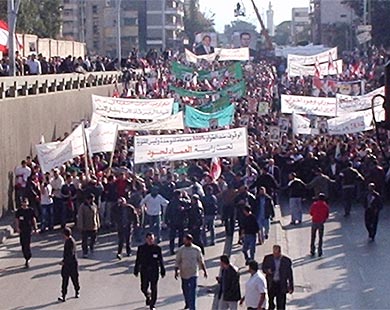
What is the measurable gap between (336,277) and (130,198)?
5423 millimetres

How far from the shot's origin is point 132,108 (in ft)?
108

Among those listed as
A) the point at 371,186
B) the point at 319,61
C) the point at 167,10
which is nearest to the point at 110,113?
the point at 371,186

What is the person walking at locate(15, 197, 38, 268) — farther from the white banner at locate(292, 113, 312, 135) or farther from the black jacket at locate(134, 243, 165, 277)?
the white banner at locate(292, 113, 312, 135)

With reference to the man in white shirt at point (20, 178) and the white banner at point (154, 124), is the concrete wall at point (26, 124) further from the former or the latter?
the white banner at point (154, 124)

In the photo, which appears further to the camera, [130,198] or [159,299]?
[130,198]

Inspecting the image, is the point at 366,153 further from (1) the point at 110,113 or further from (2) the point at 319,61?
(2) the point at 319,61

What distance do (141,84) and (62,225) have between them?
2379 centimetres

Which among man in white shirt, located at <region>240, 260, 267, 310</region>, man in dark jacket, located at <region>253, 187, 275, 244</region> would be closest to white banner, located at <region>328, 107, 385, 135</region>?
man in dark jacket, located at <region>253, 187, 275, 244</region>

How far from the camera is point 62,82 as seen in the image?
133 ft

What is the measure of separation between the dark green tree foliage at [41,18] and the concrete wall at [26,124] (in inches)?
1376

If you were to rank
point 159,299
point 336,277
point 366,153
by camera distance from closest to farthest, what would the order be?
point 159,299
point 336,277
point 366,153

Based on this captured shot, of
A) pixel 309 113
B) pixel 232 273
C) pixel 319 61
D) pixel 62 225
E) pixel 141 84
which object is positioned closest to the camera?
pixel 232 273

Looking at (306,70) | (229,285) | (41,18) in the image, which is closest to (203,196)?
(229,285)

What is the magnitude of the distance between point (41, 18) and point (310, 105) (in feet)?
178
